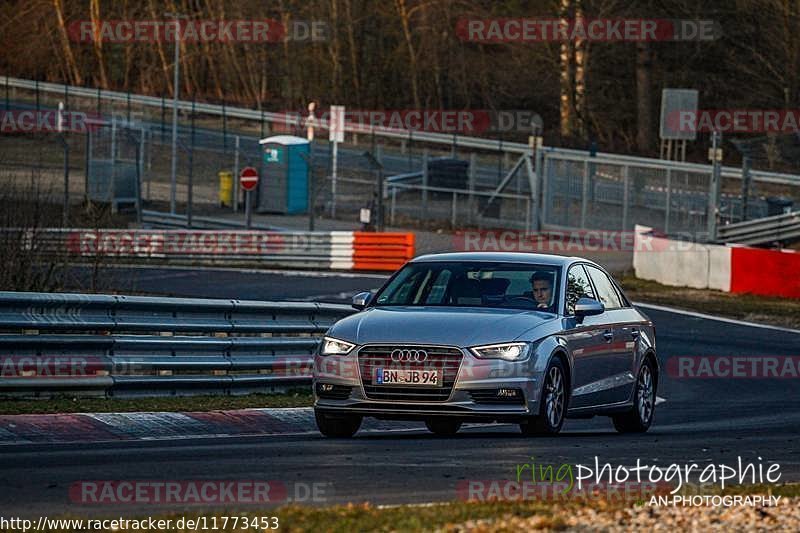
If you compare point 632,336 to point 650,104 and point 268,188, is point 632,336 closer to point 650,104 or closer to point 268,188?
point 268,188

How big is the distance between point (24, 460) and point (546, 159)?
112ft

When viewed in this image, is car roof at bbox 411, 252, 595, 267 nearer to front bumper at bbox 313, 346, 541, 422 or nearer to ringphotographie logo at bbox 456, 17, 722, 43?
front bumper at bbox 313, 346, 541, 422

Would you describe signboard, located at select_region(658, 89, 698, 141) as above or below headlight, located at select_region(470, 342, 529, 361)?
above

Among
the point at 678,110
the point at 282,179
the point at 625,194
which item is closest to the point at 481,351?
the point at 678,110

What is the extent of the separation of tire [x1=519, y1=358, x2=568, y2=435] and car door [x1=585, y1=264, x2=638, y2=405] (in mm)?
645

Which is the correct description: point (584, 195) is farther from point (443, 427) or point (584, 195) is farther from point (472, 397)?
point (472, 397)

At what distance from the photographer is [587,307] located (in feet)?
39.5

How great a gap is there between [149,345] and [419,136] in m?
41.2

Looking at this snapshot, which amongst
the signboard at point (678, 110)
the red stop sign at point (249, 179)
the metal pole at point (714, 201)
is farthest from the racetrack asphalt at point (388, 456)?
the red stop sign at point (249, 179)

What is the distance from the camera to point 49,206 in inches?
899

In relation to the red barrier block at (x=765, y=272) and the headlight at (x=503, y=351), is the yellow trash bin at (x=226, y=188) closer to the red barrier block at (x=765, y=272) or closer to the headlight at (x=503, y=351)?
the red barrier block at (x=765, y=272)

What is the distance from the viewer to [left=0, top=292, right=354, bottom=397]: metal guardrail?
1280 cm

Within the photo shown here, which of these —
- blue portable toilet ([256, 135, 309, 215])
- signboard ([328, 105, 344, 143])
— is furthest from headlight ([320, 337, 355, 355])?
blue portable toilet ([256, 135, 309, 215])

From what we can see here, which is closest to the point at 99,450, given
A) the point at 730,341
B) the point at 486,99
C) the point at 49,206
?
the point at 49,206
